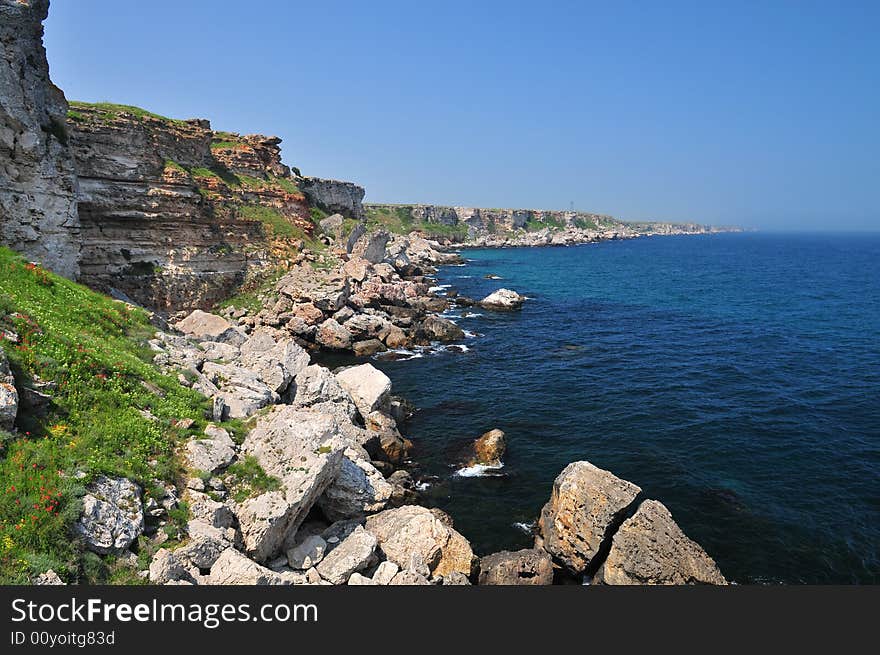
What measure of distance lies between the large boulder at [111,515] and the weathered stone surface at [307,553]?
455cm

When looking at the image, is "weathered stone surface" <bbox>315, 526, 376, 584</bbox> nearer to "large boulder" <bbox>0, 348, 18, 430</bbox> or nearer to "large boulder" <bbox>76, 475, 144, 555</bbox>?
"large boulder" <bbox>76, 475, 144, 555</bbox>

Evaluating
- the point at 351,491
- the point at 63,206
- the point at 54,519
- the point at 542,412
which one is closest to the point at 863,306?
the point at 542,412

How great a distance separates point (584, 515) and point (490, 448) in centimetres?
846

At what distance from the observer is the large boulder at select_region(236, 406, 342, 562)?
45.6 ft

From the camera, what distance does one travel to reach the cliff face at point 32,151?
82.9ft

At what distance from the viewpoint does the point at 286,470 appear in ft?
51.6

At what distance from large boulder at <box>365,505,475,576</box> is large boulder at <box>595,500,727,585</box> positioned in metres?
5.00

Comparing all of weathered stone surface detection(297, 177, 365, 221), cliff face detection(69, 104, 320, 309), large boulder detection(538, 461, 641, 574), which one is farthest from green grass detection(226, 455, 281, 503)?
weathered stone surface detection(297, 177, 365, 221)

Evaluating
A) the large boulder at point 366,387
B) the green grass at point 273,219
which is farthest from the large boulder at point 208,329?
the green grass at point 273,219

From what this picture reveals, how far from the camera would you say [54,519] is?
431 inches

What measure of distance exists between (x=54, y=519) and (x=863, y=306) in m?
80.4

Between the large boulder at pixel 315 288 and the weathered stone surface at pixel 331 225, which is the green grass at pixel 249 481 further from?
the weathered stone surface at pixel 331 225

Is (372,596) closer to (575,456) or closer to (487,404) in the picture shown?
(575,456)

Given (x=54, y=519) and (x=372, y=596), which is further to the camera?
(x=54, y=519)
